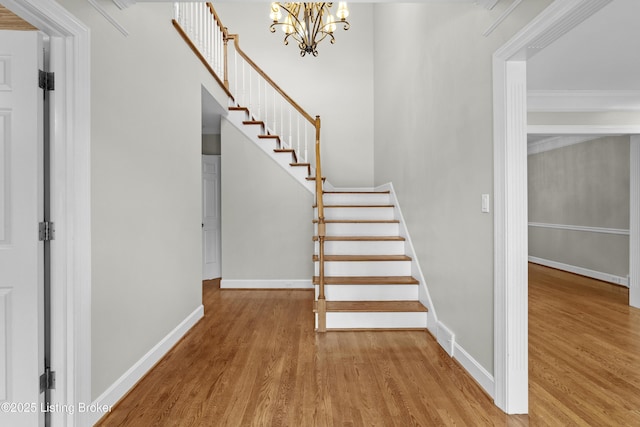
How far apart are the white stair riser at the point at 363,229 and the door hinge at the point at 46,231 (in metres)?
3.01

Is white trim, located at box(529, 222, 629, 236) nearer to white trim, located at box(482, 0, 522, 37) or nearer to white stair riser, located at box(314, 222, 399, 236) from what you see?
white stair riser, located at box(314, 222, 399, 236)

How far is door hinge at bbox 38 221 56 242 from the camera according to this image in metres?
1.61

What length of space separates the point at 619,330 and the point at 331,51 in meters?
5.75

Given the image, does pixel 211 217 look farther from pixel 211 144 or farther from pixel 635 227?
pixel 635 227

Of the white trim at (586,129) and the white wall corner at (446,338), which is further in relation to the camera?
the white trim at (586,129)

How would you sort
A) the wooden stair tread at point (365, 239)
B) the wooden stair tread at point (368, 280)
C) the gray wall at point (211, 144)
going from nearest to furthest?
the wooden stair tread at point (368, 280) < the wooden stair tread at point (365, 239) < the gray wall at point (211, 144)

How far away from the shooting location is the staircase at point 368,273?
315 centimetres

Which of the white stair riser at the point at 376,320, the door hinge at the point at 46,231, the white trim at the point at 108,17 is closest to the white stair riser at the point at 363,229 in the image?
the white stair riser at the point at 376,320

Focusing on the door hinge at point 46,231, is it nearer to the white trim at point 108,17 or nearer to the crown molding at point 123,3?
the white trim at point 108,17

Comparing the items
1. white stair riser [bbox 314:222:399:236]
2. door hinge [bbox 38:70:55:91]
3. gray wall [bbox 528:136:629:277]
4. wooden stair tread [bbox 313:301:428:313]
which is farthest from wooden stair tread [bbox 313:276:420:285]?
gray wall [bbox 528:136:629:277]

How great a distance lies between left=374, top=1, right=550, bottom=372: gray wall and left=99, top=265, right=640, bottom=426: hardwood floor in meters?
0.36

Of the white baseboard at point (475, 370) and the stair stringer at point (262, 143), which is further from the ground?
the stair stringer at point (262, 143)

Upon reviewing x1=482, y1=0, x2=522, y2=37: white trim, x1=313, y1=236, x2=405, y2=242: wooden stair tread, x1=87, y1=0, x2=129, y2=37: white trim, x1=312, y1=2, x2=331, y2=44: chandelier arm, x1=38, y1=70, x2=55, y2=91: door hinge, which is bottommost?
x1=313, y1=236, x2=405, y2=242: wooden stair tread

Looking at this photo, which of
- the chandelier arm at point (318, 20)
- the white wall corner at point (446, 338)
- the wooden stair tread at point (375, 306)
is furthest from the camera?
the chandelier arm at point (318, 20)
